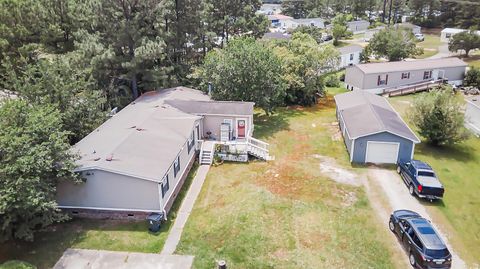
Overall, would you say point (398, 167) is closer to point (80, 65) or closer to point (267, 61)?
point (267, 61)

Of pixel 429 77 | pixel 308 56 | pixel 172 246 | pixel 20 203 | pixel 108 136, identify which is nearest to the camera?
pixel 20 203

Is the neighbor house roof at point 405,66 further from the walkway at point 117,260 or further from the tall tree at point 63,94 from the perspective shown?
the walkway at point 117,260

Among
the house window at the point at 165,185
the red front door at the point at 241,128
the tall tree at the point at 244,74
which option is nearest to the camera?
the house window at the point at 165,185

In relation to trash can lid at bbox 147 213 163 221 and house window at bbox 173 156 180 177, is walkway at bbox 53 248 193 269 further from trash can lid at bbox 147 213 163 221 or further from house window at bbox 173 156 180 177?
house window at bbox 173 156 180 177

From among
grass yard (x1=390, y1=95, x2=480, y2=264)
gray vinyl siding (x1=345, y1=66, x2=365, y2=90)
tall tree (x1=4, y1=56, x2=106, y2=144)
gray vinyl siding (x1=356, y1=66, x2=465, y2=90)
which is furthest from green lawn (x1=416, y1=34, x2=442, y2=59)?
tall tree (x1=4, y1=56, x2=106, y2=144)

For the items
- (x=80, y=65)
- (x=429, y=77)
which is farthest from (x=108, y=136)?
(x=429, y=77)

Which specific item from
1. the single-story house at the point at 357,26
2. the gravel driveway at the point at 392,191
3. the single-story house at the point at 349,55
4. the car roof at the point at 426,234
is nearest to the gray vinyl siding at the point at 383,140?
the gravel driveway at the point at 392,191

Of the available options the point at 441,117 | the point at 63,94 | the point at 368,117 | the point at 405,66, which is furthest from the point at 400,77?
Result: the point at 63,94
